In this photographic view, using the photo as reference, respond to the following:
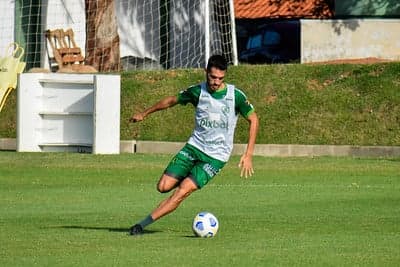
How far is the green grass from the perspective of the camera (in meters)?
28.5

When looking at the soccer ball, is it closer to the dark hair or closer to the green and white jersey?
the green and white jersey

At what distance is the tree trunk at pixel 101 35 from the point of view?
33.4 meters

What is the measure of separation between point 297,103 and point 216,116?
16.0 metres

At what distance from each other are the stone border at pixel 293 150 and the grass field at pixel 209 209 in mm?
1765

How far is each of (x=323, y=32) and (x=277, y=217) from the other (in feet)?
57.9

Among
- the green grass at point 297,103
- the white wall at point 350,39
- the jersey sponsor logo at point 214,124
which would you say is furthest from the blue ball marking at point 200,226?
the white wall at point 350,39

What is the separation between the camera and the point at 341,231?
14.0 meters

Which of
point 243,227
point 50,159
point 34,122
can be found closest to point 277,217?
point 243,227

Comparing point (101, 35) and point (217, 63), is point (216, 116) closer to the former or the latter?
point (217, 63)

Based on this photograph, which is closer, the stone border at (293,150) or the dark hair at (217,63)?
the dark hair at (217,63)

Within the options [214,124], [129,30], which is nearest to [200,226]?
[214,124]

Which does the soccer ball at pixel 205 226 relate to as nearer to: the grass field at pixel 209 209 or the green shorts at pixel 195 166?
the grass field at pixel 209 209

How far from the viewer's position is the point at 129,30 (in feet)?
118

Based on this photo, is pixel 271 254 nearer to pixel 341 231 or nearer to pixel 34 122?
pixel 341 231
